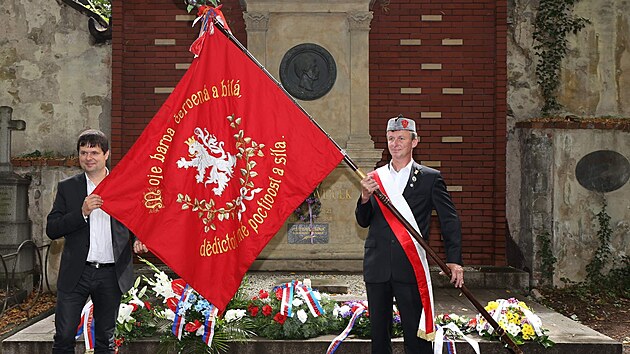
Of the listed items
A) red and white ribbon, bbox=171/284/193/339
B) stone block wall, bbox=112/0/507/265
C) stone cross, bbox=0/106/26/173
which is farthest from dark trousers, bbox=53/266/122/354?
stone block wall, bbox=112/0/507/265

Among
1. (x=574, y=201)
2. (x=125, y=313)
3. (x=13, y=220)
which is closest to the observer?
(x=125, y=313)

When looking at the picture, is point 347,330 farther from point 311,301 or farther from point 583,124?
point 583,124

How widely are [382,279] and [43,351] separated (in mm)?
2859

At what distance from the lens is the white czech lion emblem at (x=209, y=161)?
467 cm

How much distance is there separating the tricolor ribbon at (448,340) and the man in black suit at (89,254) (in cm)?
217

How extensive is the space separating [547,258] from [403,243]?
548 centimetres

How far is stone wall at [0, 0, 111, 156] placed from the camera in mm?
9938

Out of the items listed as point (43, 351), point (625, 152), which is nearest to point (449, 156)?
point (625, 152)

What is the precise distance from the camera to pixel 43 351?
5660 millimetres

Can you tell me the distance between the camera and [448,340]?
5.56 m

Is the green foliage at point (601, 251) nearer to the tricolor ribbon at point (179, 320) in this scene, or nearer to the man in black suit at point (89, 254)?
the tricolor ribbon at point (179, 320)

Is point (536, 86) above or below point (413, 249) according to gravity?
above

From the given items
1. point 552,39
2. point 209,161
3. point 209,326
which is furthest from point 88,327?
point 552,39

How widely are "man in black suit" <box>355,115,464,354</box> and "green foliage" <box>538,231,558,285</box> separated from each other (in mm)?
5243
